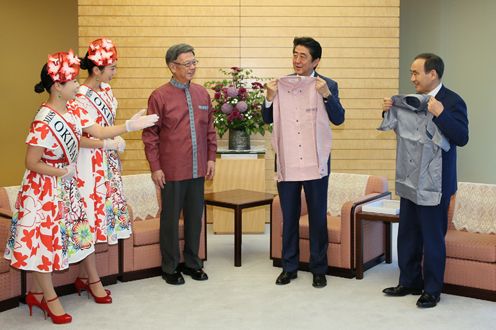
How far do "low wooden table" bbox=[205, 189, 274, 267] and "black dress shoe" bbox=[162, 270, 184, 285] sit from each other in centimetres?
63

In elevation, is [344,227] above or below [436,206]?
below

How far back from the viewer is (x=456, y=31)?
808cm

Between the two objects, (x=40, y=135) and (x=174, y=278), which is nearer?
(x=40, y=135)

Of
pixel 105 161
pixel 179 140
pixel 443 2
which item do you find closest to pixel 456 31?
pixel 443 2

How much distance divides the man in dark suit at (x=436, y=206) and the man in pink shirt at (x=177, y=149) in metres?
1.43

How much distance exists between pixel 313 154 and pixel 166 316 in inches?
60.6

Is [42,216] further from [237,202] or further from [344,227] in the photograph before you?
[344,227]

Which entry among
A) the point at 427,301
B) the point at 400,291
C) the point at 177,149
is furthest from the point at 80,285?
the point at 427,301

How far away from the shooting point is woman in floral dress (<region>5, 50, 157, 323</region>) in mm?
4059

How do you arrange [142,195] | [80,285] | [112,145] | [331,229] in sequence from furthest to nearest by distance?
1. [142,195]
2. [331,229]
3. [80,285]
4. [112,145]

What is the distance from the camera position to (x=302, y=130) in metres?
4.94

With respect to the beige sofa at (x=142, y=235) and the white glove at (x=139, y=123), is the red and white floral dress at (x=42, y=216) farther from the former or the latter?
the beige sofa at (x=142, y=235)

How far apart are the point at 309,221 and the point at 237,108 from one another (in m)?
1.86

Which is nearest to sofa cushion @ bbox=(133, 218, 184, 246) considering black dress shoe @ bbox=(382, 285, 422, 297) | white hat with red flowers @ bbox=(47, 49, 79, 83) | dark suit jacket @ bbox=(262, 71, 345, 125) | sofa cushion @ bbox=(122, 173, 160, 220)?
sofa cushion @ bbox=(122, 173, 160, 220)
